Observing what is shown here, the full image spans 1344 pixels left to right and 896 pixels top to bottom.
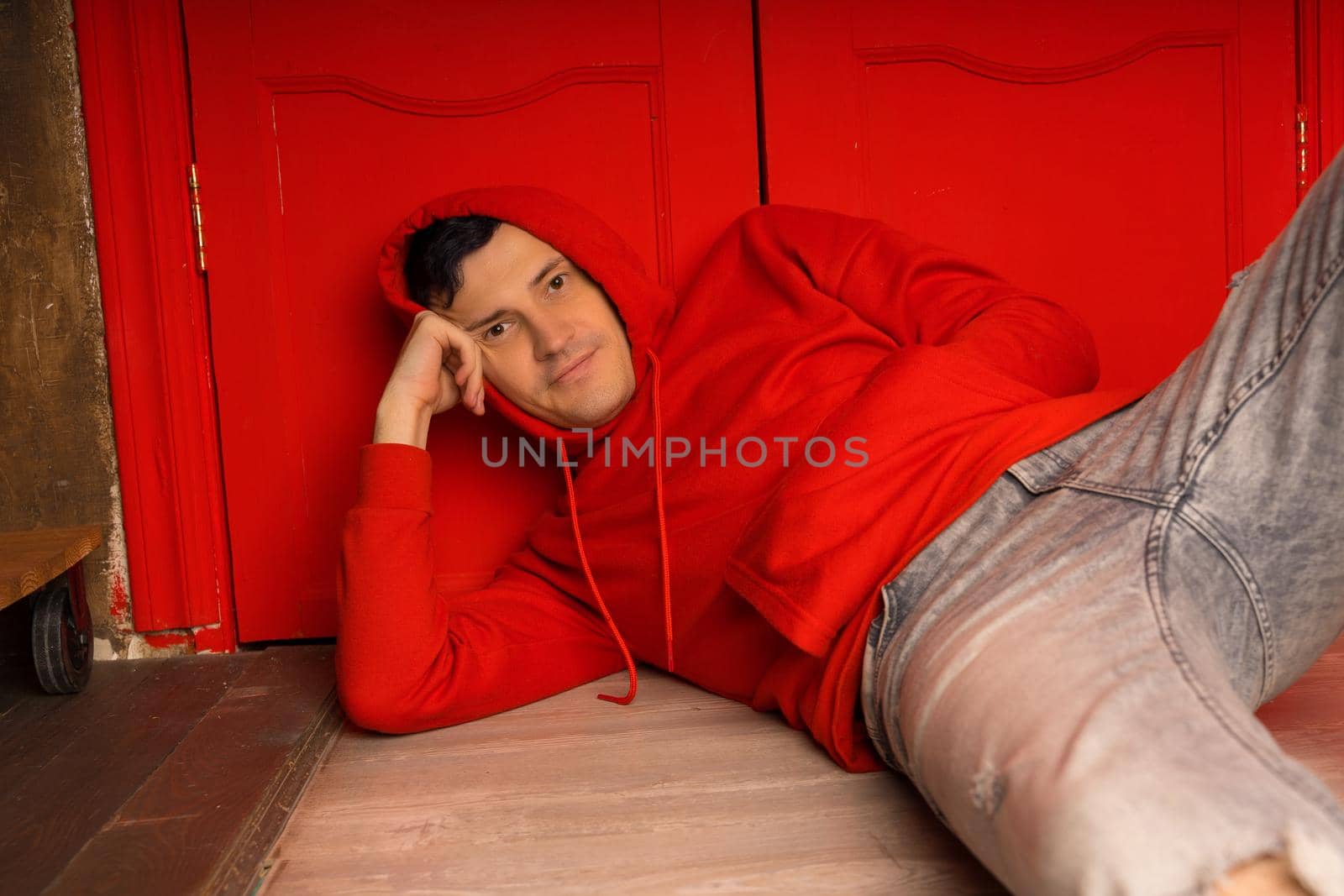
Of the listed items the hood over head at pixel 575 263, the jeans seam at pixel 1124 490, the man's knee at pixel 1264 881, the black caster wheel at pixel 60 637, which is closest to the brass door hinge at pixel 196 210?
the hood over head at pixel 575 263

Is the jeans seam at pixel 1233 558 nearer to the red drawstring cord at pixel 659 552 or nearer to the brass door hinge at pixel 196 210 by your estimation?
the red drawstring cord at pixel 659 552

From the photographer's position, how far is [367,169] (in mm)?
1757

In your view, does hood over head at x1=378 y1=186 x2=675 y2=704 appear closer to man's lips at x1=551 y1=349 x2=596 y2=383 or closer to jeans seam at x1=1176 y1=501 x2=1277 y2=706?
man's lips at x1=551 y1=349 x2=596 y2=383

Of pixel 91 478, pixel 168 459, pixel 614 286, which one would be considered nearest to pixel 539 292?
pixel 614 286

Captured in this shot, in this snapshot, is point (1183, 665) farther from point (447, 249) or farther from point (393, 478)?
point (447, 249)

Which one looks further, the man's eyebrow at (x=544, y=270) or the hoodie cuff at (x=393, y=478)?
the man's eyebrow at (x=544, y=270)

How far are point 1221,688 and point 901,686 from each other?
0.32m

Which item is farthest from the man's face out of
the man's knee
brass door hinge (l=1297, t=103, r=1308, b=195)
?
brass door hinge (l=1297, t=103, r=1308, b=195)

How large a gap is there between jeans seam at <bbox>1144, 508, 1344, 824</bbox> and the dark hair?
1.04 m

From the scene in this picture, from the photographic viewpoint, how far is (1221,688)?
77cm

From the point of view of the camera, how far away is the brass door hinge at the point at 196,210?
1721mm

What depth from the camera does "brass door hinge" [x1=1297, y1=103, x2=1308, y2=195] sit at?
1.88 meters

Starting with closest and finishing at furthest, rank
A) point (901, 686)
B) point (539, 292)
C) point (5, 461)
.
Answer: point (901, 686) < point (539, 292) < point (5, 461)

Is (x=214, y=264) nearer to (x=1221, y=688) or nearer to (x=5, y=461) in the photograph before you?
(x=5, y=461)
